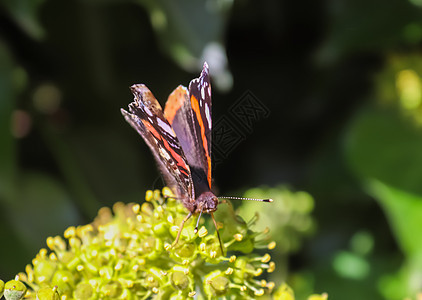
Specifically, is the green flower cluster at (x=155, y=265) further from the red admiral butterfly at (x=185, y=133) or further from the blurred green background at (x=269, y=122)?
the blurred green background at (x=269, y=122)

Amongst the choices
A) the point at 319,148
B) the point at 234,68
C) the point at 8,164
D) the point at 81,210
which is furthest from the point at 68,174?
the point at 319,148

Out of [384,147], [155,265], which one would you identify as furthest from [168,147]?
[384,147]

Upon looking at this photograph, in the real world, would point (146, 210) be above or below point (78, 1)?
below

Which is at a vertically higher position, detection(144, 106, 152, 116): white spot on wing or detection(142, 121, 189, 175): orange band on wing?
detection(144, 106, 152, 116): white spot on wing

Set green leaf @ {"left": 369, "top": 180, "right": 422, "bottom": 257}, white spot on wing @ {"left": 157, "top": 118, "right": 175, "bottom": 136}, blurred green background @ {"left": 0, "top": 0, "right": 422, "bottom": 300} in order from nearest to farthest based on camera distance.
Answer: white spot on wing @ {"left": 157, "top": 118, "right": 175, "bottom": 136}, green leaf @ {"left": 369, "top": 180, "right": 422, "bottom": 257}, blurred green background @ {"left": 0, "top": 0, "right": 422, "bottom": 300}

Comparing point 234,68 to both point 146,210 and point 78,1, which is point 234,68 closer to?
point 78,1

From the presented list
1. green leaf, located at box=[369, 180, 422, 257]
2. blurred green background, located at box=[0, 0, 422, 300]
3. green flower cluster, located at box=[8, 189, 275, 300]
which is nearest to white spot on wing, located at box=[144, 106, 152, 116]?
green flower cluster, located at box=[8, 189, 275, 300]

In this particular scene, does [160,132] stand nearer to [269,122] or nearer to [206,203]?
[206,203]

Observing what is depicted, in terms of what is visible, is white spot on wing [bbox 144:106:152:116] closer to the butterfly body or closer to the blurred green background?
the butterfly body
